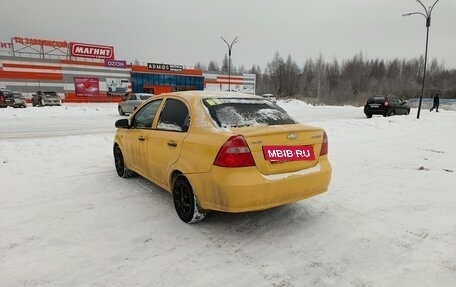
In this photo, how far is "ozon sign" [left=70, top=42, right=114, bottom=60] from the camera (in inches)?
1783

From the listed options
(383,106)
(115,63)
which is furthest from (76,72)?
(383,106)

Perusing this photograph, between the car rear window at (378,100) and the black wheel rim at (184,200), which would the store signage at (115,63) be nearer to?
the car rear window at (378,100)

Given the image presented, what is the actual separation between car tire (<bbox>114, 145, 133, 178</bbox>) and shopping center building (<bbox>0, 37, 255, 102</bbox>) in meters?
40.2

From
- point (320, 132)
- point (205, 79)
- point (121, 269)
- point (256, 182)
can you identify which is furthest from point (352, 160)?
point (205, 79)

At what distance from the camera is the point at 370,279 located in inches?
113

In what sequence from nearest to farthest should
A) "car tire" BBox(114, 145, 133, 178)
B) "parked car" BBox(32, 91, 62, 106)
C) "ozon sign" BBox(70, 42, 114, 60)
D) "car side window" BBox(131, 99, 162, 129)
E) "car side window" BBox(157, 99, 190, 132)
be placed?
1. "car side window" BBox(157, 99, 190, 132)
2. "car side window" BBox(131, 99, 162, 129)
3. "car tire" BBox(114, 145, 133, 178)
4. "parked car" BBox(32, 91, 62, 106)
5. "ozon sign" BBox(70, 42, 114, 60)

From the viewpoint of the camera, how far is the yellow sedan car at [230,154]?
3.46m

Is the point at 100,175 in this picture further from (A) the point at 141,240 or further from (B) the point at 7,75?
(B) the point at 7,75

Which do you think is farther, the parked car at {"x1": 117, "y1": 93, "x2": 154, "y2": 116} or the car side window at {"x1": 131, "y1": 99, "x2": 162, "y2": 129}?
the parked car at {"x1": 117, "y1": 93, "x2": 154, "y2": 116}

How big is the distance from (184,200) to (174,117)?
1.13 meters

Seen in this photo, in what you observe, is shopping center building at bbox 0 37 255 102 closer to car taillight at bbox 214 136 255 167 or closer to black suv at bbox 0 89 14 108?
black suv at bbox 0 89 14 108

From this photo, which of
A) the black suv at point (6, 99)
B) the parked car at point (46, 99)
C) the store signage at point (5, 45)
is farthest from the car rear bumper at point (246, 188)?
the store signage at point (5, 45)

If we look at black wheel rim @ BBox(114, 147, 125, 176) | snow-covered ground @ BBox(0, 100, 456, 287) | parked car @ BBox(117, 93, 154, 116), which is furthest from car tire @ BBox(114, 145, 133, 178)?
parked car @ BBox(117, 93, 154, 116)

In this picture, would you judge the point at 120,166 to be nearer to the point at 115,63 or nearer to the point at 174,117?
the point at 174,117
